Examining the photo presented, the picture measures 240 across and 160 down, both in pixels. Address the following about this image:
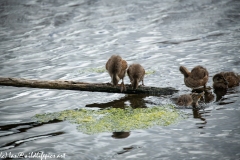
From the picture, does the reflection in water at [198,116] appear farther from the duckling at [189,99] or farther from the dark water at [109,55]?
the duckling at [189,99]

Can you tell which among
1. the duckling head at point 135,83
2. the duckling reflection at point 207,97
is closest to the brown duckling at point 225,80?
the duckling reflection at point 207,97

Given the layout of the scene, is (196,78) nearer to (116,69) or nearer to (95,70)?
(116,69)

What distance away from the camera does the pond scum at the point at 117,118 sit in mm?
8906

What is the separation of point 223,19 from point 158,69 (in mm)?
6634

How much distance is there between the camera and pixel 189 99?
9.89 metres

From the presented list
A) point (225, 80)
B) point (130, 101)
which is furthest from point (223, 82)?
point (130, 101)

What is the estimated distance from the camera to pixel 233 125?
348 inches

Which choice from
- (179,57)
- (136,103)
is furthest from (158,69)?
(136,103)

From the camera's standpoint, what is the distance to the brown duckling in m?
10.9

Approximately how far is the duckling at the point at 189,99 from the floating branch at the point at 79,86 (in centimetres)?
58

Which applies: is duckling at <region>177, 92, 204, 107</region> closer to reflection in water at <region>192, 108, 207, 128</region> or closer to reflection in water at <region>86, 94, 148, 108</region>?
reflection in water at <region>192, 108, 207, 128</region>

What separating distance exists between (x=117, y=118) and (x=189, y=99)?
165cm

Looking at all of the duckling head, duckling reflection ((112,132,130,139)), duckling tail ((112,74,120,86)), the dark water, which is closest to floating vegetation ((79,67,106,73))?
the dark water

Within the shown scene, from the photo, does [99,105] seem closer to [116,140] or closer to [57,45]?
[116,140]
